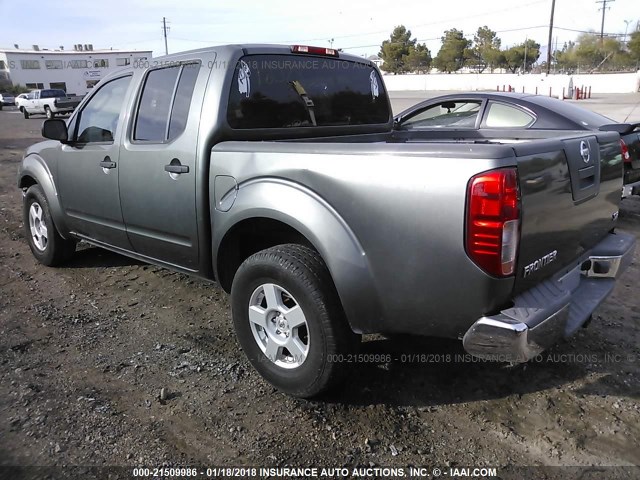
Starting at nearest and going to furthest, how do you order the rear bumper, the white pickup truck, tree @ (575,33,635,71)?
the rear bumper
the white pickup truck
tree @ (575,33,635,71)

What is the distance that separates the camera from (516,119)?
623 cm

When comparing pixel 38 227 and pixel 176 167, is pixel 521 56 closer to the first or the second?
pixel 38 227

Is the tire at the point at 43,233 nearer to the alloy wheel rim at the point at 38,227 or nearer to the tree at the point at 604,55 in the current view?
the alloy wheel rim at the point at 38,227

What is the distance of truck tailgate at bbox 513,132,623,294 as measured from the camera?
7.80 feet

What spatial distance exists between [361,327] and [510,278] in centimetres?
77

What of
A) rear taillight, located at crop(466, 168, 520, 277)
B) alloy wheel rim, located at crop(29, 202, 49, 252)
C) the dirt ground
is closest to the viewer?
rear taillight, located at crop(466, 168, 520, 277)

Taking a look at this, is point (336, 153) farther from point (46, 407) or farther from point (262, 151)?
point (46, 407)

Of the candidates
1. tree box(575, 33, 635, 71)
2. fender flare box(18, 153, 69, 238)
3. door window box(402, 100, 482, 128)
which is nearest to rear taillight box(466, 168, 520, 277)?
fender flare box(18, 153, 69, 238)

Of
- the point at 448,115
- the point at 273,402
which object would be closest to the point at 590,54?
the point at 448,115

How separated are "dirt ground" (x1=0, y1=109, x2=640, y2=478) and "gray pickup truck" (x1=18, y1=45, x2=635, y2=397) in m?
0.33

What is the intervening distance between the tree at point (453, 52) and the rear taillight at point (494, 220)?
272 feet

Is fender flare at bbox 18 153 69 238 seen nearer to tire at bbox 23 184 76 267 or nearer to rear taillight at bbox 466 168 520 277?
tire at bbox 23 184 76 267

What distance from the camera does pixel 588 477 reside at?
240 centimetres

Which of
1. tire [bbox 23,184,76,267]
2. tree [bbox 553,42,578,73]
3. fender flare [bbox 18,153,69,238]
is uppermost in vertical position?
tree [bbox 553,42,578,73]
